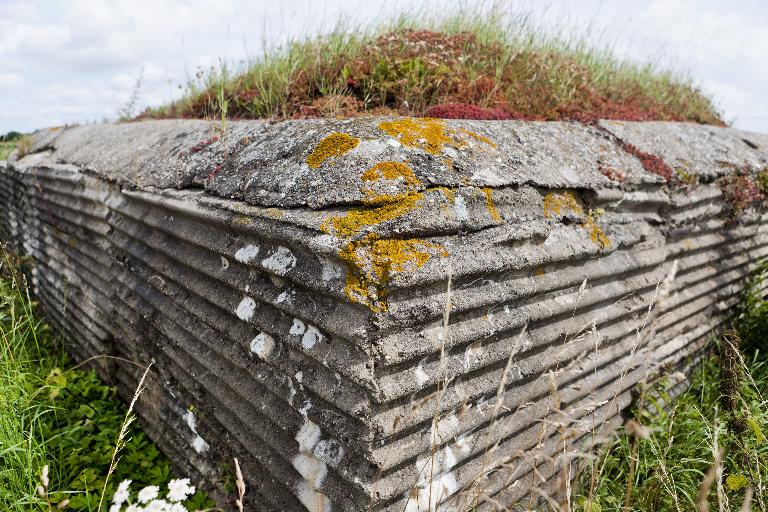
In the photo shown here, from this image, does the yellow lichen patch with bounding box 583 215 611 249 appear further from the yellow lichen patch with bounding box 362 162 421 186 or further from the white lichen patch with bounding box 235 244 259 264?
the white lichen patch with bounding box 235 244 259 264

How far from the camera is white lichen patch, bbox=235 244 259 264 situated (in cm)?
217

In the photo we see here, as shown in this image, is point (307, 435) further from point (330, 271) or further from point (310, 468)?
point (330, 271)

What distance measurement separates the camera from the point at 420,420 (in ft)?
6.29

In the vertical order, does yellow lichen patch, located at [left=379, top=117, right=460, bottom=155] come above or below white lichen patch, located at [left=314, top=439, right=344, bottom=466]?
above

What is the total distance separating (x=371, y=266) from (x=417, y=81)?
2538 millimetres

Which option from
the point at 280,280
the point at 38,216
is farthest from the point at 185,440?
the point at 38,216

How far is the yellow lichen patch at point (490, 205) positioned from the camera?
2.14 m

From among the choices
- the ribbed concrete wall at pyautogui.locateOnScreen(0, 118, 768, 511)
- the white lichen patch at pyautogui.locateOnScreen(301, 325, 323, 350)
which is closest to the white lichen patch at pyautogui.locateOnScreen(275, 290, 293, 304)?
the ribbed concrete wall at pyautogui.locateOnScreen(0, 118, 768, 511)

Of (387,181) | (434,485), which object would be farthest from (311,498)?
(387,181)

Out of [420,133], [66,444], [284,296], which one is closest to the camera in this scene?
[284,296]

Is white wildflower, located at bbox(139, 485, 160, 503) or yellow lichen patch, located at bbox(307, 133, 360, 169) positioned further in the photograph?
yellow lichen patch, located at bbox(307, 133, 360, 169)

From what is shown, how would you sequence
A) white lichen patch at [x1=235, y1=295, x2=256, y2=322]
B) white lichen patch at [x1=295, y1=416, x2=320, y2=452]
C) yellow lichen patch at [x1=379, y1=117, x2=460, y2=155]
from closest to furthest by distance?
1. white lichen patch at [x1=295, y1=416, x2=320, y2=452]
2. yellow lichen patch at [x1=379, y1=117, x2=460, y2=155]
3. white lichen patch at [x1=235, y1=295, x2=256, y2=322]

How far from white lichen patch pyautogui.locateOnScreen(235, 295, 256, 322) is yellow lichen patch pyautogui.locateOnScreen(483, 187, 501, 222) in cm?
112

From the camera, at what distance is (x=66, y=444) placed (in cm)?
329
